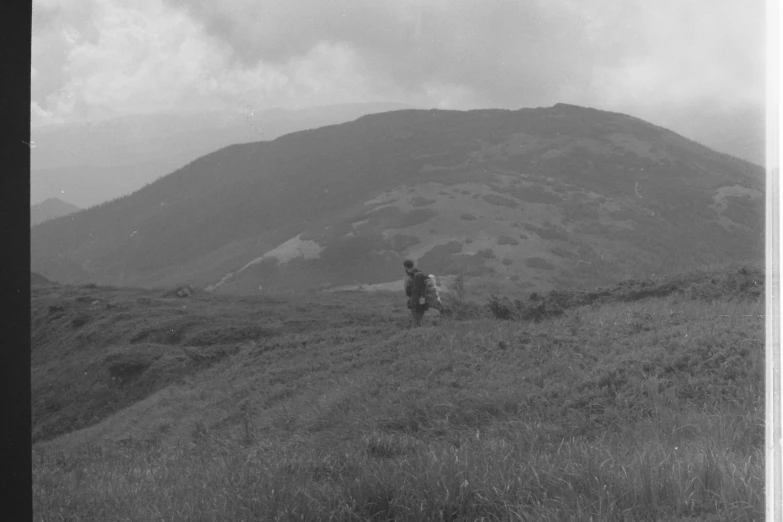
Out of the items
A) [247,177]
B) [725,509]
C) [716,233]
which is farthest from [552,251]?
[247,177]

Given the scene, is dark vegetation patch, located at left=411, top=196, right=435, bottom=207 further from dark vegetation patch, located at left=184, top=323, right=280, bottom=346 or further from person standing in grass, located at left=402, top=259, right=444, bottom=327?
person standing in grass, located at left=402, top=259, right=444, bottom=327

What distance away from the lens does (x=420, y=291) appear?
17047 mm

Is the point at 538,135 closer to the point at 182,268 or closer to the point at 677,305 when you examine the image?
the point at 182,268

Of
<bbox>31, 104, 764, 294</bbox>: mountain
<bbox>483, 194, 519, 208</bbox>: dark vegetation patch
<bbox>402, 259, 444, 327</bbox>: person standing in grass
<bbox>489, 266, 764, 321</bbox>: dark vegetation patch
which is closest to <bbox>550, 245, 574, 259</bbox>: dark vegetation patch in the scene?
<bbox>31, 104, 764, 294</bbox>: mountain

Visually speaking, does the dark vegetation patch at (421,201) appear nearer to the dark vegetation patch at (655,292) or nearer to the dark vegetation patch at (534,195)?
the dark vegetation patch at (534,195)

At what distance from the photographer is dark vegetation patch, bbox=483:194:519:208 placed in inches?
2211

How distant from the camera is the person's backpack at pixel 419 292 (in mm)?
16938

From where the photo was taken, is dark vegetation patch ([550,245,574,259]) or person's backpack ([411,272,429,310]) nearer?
person's backpack ([411,272,429,310])

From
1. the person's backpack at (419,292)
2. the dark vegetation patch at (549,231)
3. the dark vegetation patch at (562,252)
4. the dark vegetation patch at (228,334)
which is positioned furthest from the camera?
the dark vegetation patch at (549,231)

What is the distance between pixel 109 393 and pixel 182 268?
51.8 m

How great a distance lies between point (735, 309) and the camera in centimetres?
1161

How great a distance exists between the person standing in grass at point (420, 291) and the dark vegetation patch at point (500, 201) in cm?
3978

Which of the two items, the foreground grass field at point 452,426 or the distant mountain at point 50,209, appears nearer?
the foreground grass field at point 452,426

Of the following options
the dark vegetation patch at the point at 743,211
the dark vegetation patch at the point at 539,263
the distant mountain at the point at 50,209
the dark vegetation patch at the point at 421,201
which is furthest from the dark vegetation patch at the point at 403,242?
the distant mountain at the point at 50,209
